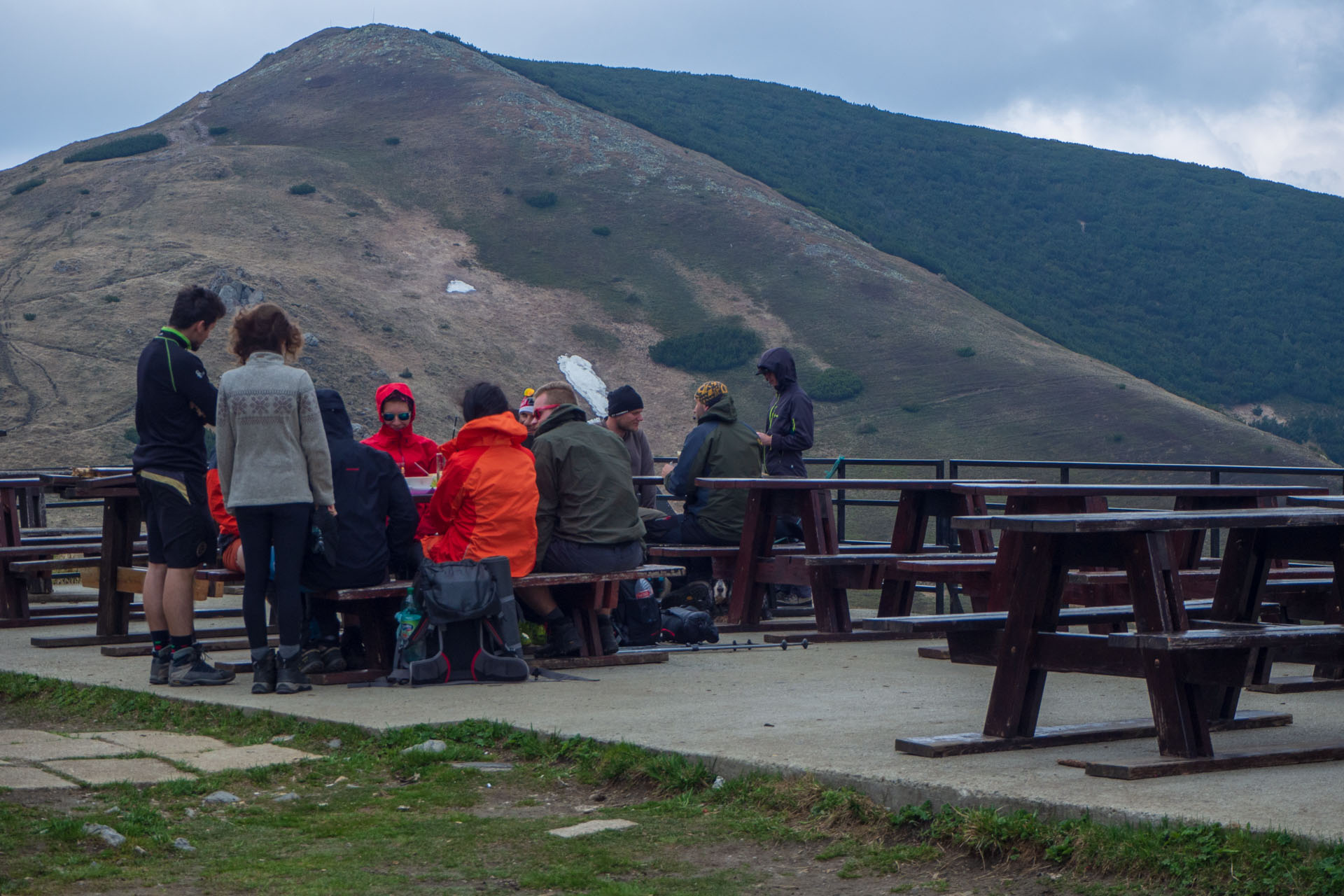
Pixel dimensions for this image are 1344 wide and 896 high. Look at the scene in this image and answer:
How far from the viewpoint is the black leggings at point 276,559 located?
562cm

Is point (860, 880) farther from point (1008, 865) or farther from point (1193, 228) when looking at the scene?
point (1193, 228)

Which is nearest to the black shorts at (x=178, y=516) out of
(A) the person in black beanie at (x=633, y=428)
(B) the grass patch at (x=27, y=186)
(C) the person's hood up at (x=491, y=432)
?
(C) the person's hood up at (x=491, y=432)

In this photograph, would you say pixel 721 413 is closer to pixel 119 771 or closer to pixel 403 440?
pixel 403 440

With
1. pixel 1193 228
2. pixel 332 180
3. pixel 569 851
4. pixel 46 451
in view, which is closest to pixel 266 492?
pixel 569 851

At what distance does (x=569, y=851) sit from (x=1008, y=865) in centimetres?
107

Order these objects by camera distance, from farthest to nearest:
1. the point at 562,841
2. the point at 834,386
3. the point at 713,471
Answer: the point at 834,386, the point at 713,471, the point at 562,841

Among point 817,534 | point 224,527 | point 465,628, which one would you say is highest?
point 224,527

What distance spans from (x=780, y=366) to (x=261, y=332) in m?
4.24

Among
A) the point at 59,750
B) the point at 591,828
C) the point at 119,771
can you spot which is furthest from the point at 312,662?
the point at 591,828

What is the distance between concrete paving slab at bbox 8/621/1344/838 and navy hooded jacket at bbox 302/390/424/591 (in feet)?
1.61

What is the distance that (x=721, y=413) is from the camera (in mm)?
8633

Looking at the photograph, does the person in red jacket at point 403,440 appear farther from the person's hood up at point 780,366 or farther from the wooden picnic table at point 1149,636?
the wooden picnic table at point 1149,636

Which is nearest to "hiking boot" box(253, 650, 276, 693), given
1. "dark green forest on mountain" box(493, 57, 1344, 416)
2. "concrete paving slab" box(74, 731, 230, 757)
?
"concrete paving slab" box(74, 731, 230, 757)

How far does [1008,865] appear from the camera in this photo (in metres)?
3.16
